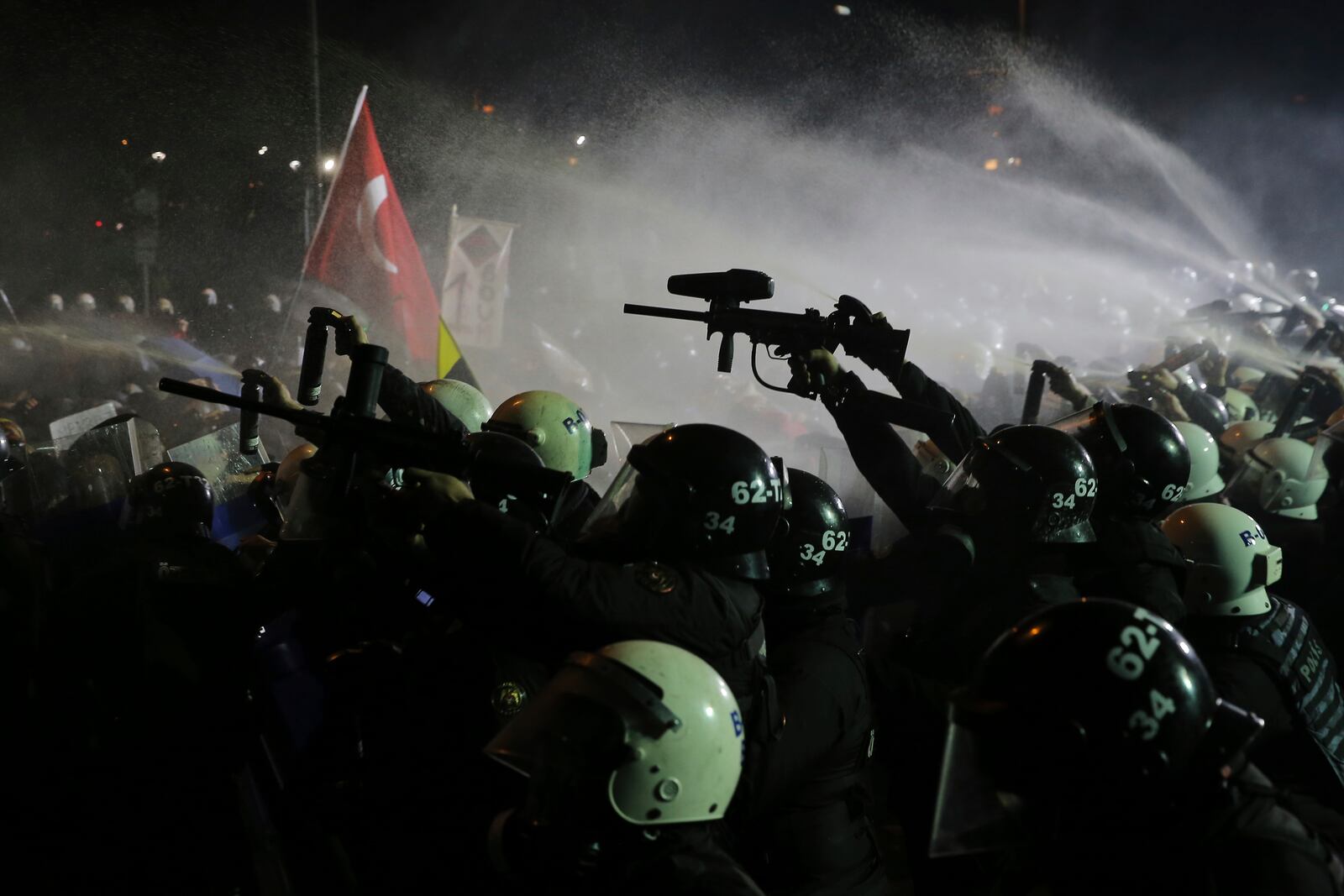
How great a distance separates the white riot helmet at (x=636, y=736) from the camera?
2.10 m

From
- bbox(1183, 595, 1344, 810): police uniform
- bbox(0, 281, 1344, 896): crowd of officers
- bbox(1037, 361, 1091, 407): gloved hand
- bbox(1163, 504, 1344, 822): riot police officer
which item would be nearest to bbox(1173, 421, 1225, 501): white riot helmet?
bbox(1037, 361, 1091, 407): gloved hand

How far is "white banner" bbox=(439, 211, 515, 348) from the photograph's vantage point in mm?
10719

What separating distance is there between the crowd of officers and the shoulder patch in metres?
0.01

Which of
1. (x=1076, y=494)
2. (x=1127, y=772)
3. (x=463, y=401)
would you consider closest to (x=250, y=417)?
(x=463, y=401)

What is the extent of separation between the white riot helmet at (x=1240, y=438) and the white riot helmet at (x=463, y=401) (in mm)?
5738

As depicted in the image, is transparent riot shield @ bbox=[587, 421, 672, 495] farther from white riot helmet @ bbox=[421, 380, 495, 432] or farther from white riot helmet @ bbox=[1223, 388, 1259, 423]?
white riot helmet @ bbox=[1223, 388, 1259, 423]

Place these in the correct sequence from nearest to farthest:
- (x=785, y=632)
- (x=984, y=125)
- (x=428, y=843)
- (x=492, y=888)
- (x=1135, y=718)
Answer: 1. (x=1135, y=718)
2. (x=492, y=888)
3. (x=428, y=843)
4. (x=785, y=632)
5. (x=984, y=125)

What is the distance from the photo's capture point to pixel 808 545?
374 cm

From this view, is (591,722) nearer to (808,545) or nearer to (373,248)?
(808,545)

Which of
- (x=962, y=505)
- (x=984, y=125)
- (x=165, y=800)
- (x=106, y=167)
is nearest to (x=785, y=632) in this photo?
(x=962, y=505)

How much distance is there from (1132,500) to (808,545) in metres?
1.65

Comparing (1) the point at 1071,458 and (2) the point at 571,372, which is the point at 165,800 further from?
(2) the point at 571,372

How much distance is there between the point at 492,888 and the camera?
291 centimetres

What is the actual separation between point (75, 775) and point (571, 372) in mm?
14042
